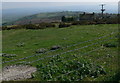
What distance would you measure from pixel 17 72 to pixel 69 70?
422 cm

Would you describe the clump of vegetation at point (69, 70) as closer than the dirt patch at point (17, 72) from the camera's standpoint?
Yes

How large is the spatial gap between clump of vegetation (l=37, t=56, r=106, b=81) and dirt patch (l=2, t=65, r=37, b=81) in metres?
0.83

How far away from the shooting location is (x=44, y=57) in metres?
18.6

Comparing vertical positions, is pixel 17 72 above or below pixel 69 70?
below

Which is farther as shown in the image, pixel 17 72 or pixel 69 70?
pixel 17 72

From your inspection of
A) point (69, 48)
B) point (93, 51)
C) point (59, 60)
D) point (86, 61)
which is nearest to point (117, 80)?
point (86, 61)

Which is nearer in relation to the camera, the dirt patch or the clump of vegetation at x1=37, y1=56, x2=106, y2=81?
the clump of vegetation at x1=37, y1=56, x2=106, y2=81

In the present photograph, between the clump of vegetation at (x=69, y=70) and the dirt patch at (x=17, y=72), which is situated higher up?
the clump of vegetation at (x=69, y=70)

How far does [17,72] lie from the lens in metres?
15.6

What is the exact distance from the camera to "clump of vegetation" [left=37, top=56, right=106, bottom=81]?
43.5 feet

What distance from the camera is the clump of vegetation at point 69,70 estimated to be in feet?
43.5

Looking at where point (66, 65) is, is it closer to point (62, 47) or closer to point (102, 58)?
point (102, 58)

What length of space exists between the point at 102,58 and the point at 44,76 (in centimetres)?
612

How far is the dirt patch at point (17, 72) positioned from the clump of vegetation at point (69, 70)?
0.83 meters
